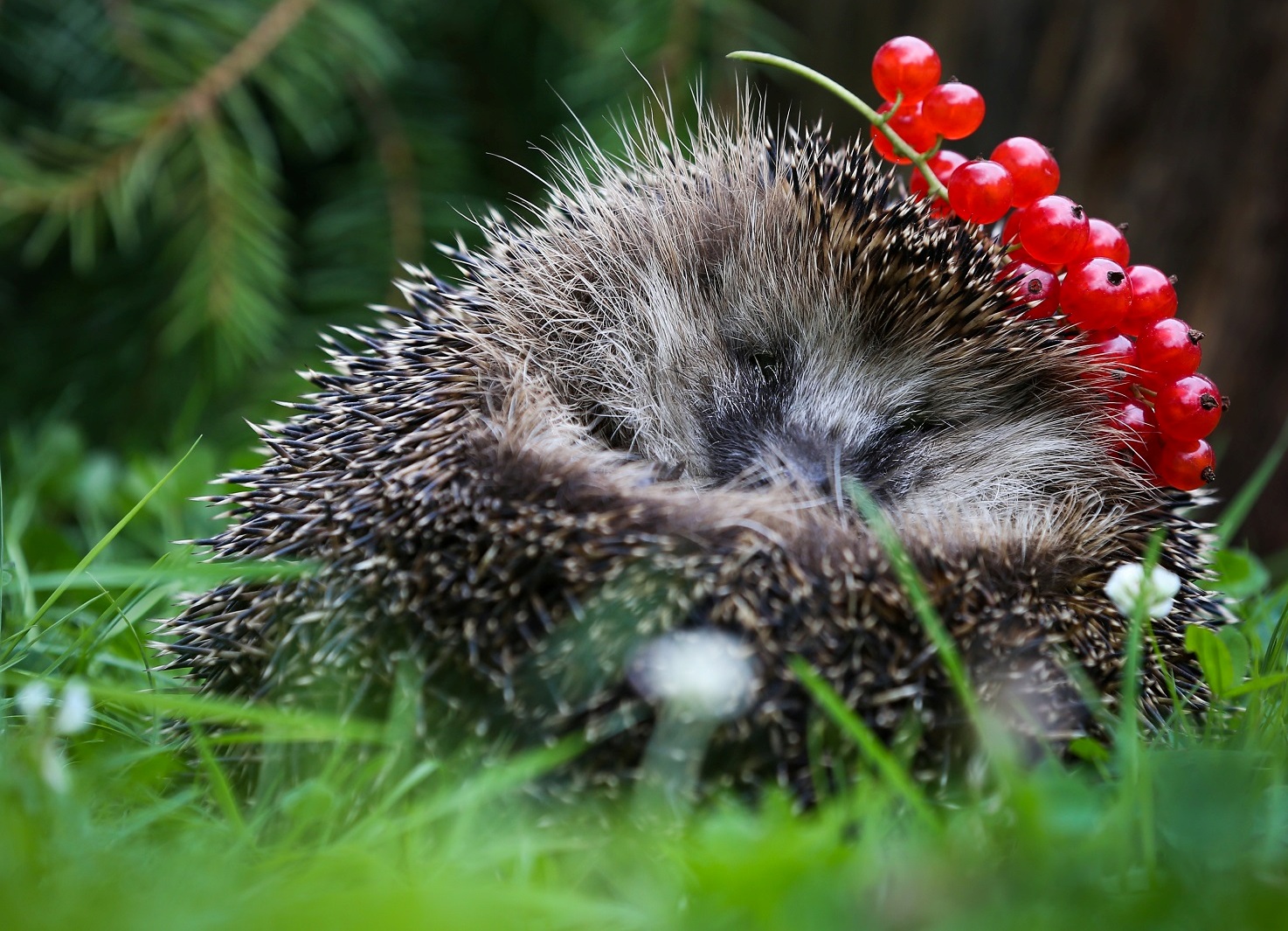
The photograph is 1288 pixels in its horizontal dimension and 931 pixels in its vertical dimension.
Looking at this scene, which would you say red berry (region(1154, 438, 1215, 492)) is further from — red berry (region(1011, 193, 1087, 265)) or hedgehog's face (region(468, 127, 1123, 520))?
red berry (region(1011, 193, 1087, 265))

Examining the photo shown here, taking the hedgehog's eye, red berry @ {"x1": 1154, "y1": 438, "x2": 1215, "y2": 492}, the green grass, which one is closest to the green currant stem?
the hedgehog's eye

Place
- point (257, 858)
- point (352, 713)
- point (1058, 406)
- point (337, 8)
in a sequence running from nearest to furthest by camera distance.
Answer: point (257, 858) → point (352, 713) → point (1058, 406) → point (337, 8)

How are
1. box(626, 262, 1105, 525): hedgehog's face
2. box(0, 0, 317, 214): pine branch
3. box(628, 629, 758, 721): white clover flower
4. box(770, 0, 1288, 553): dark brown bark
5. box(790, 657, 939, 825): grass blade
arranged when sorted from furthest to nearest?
1. box(0, 0, 317, 214): pine branch
2. box(770, 0, 1288, 553): dark brown bark
3. box(626, 262, 1105, 525): hedgehog's face
4. box(628, 629, 758, 721): white clover flower
5. box(790, 657, 939, 825): grass blade

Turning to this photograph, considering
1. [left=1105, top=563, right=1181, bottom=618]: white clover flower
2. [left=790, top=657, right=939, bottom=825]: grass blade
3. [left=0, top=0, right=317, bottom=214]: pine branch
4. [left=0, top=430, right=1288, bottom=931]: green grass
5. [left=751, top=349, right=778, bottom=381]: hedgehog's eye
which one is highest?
[left=0, top=0, right=317, bottom=214]: pine branch

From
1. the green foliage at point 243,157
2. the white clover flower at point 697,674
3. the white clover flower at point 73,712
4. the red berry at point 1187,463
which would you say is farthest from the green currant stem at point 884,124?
the white clover flower at point 73,712

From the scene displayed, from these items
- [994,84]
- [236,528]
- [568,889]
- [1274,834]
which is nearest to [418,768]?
[568,889]

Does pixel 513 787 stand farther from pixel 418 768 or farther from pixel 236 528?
pixel 236 528
